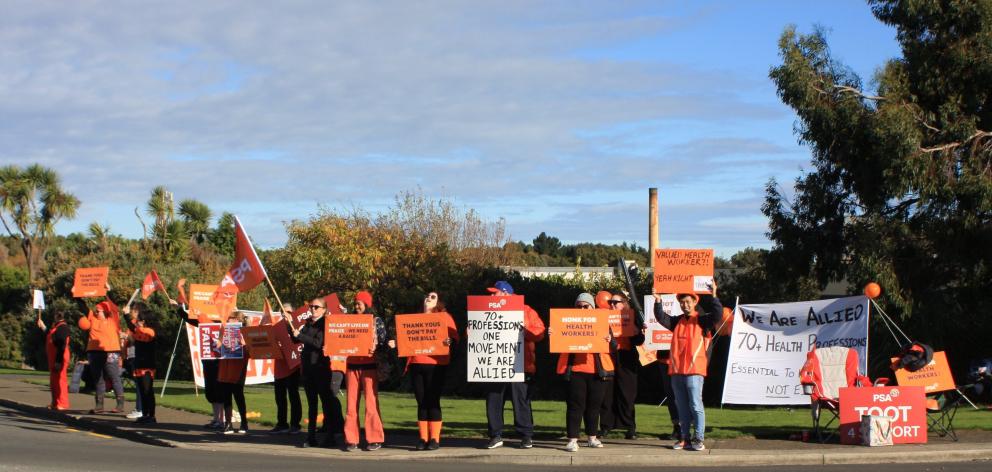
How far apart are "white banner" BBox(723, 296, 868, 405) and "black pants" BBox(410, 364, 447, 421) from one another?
16.1 ft

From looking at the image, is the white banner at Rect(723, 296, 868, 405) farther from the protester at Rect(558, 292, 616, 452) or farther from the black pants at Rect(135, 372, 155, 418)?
the black pants at Rect(135, 372, 155, 418)

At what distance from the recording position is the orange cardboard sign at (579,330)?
509 inches

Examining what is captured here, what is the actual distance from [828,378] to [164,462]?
847cm

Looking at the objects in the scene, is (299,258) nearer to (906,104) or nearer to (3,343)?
(906,104)

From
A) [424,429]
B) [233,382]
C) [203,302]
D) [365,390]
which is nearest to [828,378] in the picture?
[424,429]

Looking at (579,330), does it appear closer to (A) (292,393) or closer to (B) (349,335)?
(B) (349,335)

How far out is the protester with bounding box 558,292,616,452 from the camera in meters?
13.0

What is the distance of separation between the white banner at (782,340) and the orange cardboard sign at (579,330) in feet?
12.5

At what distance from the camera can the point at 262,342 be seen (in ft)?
50.1

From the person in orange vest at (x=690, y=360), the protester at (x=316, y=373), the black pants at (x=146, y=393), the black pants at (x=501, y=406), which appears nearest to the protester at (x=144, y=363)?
the black pants at (x=146, y=393)

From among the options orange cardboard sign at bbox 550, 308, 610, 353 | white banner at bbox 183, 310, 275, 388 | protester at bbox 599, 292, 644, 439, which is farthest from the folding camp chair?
white banner at bbox 183, 310, 275, 388

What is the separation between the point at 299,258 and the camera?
29906 mm

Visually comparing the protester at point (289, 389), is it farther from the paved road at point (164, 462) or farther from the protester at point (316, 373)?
the paved road at point (164, 462)

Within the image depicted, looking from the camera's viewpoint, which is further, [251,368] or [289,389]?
[251,368]
